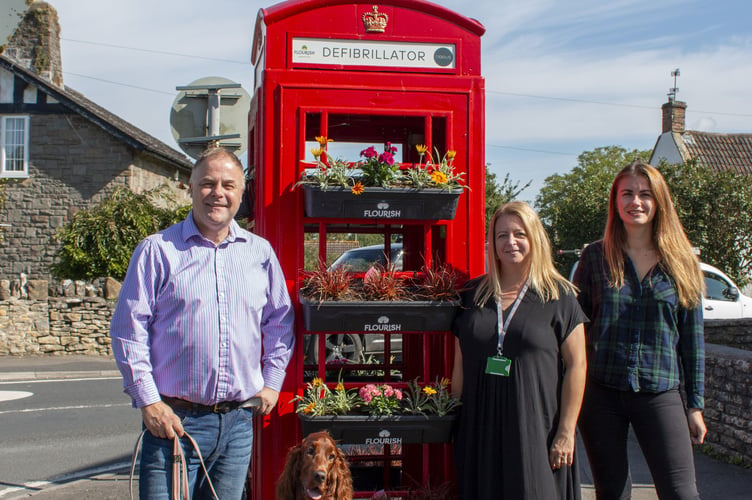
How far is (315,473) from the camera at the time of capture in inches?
116

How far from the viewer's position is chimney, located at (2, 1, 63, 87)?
23.1 metres

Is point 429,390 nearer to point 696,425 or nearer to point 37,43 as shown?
point 696,425

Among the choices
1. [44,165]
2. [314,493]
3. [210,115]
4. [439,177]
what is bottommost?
[314,493]

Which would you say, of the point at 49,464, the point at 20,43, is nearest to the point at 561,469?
the point at 49,464

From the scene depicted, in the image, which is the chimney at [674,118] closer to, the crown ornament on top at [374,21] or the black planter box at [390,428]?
the crown ornament on top at [374,21]

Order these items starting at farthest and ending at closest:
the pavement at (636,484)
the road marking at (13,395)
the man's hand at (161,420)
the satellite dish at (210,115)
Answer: the road marking at (13,395)
the satellite dish at (210,115)
the pavement at (636,484)
the man's hand at (161,420)

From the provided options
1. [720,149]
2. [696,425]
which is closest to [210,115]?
[696,425]

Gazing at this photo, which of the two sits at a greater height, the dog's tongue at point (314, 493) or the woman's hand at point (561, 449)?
the woman's hand at point (561, 449)

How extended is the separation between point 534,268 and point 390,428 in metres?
1.01

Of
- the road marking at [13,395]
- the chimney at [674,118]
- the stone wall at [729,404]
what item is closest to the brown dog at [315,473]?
the stone wall at [729,404]

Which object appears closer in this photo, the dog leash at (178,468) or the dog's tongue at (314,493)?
the dog leash at (178,468)

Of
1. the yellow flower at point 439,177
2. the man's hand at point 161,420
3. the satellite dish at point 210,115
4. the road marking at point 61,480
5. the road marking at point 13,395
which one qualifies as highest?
the satellite dish at point 210,115

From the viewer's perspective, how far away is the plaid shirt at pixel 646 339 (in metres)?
3.28

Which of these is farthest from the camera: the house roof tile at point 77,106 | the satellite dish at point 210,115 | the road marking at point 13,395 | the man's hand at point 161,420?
the house roof tile at point 77,106
